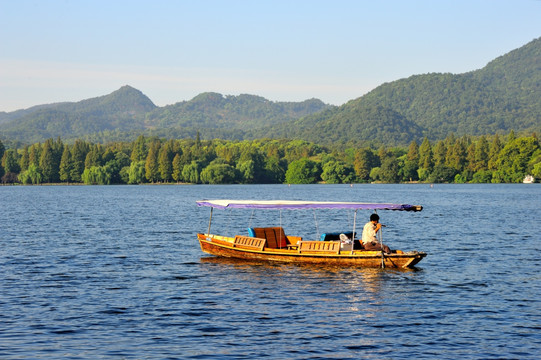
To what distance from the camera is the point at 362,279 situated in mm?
37656

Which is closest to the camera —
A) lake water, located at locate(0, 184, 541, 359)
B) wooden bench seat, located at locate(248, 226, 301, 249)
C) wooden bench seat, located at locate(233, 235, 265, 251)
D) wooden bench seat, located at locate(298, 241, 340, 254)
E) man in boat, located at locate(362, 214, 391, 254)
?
lake water, located at locate(0, 184, 541, 359)

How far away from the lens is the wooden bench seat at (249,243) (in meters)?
43.6

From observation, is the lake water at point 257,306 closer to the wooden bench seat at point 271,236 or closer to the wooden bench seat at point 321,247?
the wooden bench seat at point 321,247

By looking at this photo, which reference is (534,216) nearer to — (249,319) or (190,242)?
(190,242)

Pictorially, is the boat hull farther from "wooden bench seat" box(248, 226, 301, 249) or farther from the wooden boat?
"wooden bench seat" box(248, 226, 301, 249)

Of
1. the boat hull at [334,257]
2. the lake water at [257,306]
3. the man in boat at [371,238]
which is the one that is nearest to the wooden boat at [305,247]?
the boat hull at [334,257]

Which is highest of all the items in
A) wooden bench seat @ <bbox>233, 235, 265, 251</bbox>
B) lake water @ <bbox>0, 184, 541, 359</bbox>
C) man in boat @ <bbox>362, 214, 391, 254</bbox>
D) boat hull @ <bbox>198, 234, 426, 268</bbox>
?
man in boat @ <bbox>362, 214, 391, 254</bbox>

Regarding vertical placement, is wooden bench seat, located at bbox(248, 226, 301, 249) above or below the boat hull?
above

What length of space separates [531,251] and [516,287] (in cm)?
1918

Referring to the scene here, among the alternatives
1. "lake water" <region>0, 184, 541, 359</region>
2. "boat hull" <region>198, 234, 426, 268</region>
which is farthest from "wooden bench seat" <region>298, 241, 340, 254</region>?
"lake water" <region>0, 184, 541, 359</region>

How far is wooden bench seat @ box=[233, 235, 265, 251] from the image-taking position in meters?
43.6

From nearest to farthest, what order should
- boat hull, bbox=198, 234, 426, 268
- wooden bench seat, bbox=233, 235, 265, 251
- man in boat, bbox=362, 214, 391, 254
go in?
boat hull, bbox=198, 234, 426, 268 → man in boat, bbox=362, 214, 391, 254 → wooden bench seat, bbox=233, 235, 265, 251

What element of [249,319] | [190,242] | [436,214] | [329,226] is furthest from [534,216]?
[249,319]

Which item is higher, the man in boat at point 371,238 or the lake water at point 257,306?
the man in boat at point 371,238
